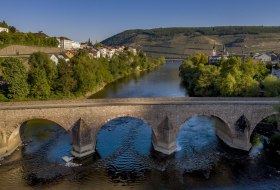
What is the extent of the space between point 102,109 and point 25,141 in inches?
359

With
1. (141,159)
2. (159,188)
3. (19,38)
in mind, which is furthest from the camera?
(19,38)

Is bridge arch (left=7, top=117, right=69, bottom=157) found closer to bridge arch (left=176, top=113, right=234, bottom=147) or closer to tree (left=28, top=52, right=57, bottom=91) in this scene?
bridge arch (left=176, top=113, right=234, bottom=147)

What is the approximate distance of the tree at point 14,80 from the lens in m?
43.1

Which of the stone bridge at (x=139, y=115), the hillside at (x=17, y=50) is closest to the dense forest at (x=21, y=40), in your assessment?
the hillside at (x=17, y=50)

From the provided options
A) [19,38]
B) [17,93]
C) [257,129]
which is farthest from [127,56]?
[257,129]

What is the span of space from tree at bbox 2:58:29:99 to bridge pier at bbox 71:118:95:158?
18.8 m

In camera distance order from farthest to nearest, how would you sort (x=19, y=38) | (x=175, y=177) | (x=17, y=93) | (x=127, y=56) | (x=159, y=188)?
(x=127, y=56) < (x=19, y=38) < (x=17, y=93) < (x=175, y=177) < (x=159, y=188)

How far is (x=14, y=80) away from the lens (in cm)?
4334

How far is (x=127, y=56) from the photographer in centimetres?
9831

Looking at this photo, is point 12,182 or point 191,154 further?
point 191,154

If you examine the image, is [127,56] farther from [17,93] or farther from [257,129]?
[257,129]

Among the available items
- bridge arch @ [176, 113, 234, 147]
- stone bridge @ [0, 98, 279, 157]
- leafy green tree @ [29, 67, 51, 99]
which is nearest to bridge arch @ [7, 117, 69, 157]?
stone bridge @ [0, 98, 279, 157]

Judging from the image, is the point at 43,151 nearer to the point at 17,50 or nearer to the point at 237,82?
the point at 237,82

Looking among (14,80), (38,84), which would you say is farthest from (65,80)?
(14,80)
